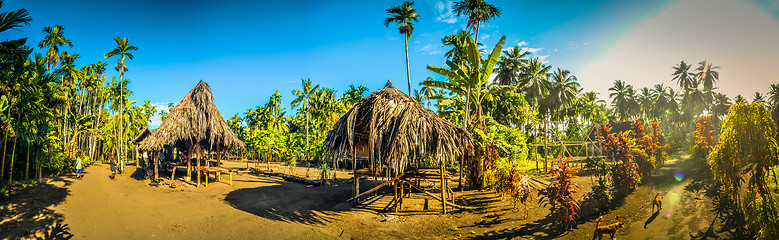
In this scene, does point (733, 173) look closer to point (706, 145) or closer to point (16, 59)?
point (706, 145)

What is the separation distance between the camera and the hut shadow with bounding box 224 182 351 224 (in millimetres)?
11531

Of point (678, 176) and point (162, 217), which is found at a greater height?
point (678, 176)

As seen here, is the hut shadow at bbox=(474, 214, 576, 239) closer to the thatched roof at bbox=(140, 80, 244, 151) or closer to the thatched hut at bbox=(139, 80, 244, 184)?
the thatched hut at bbox=(139, 80, 244, 184)

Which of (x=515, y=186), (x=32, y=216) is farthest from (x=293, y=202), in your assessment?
(x=515, y=186)

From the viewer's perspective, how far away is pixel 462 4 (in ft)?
77.6

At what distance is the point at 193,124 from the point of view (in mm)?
17984

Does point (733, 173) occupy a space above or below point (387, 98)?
below

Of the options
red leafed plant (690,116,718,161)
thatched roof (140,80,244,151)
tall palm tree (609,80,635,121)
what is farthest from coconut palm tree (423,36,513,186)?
tall palm tree (609,80,635,121)

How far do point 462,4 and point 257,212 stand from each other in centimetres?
2024

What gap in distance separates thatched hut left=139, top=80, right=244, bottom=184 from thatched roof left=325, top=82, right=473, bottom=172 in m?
10.4

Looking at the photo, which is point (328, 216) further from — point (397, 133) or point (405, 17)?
point (405, 17)

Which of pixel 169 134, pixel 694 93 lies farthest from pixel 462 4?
pixel 694 93

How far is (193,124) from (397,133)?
1396 cm

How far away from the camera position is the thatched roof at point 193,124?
17.4m
